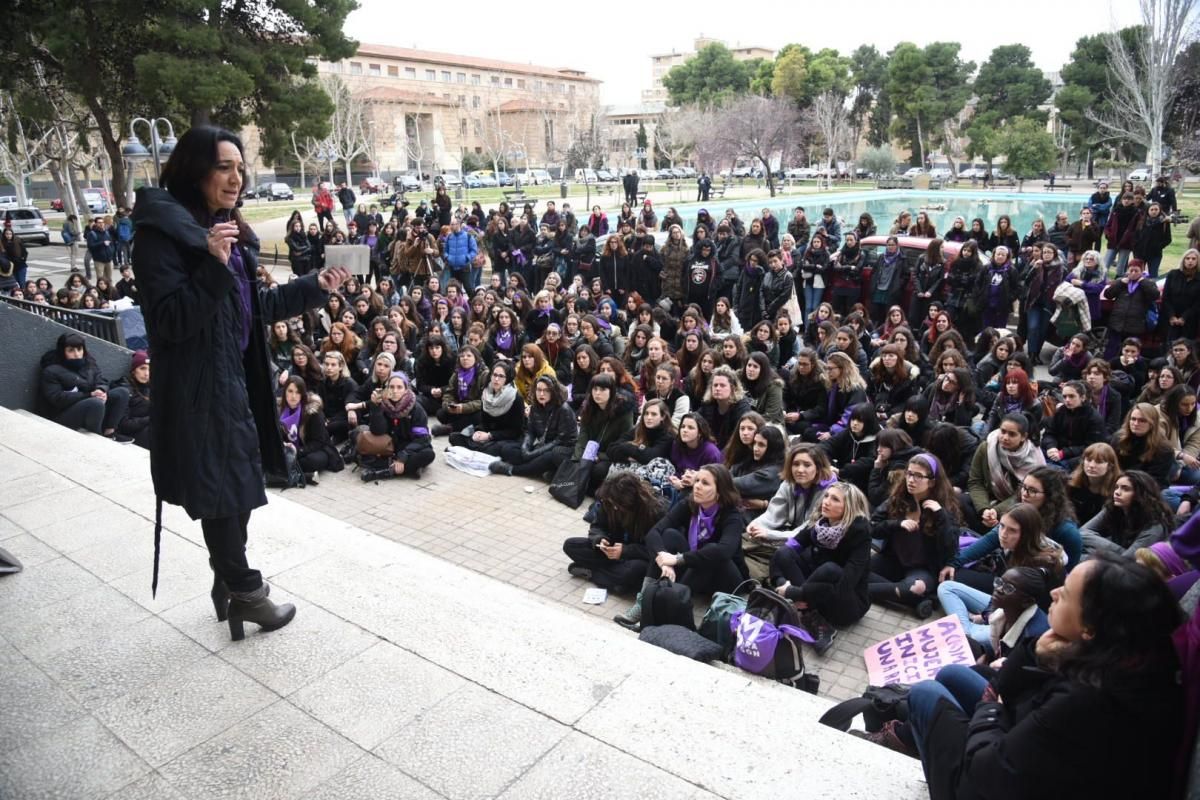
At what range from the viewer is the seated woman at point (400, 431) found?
27.1 feet

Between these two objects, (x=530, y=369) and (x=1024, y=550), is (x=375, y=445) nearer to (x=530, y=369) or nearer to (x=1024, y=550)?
(x=530, y=369)

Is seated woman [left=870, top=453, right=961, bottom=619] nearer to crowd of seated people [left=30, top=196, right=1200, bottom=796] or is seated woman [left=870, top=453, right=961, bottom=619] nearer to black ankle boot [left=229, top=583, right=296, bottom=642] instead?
crowd of seated people [left=30, top=196, right=1200, bottom=796]

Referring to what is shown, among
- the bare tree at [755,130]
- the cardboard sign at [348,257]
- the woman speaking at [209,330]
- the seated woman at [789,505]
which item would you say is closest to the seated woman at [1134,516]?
the seated woman at [789,505]

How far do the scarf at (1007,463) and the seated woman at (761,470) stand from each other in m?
1.62

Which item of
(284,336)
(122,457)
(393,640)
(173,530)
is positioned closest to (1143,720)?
(393,640)

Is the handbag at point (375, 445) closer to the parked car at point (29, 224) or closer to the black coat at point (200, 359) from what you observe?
the black coat at point (200, 359)

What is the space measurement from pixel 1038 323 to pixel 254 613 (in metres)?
11.0

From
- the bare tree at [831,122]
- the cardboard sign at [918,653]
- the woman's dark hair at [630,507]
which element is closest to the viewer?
the cardboard sign at [918,653]

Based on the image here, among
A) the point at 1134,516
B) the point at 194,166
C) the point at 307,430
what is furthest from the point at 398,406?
the point at 1134,516

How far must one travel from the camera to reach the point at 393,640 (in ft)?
10.7

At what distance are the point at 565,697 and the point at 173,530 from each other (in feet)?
8.51

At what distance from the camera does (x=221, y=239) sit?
8.34 feet

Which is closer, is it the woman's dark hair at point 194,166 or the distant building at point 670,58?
the woman's dark hair at point 194,166

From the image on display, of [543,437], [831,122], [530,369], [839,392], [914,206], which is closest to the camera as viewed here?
[839,392]
